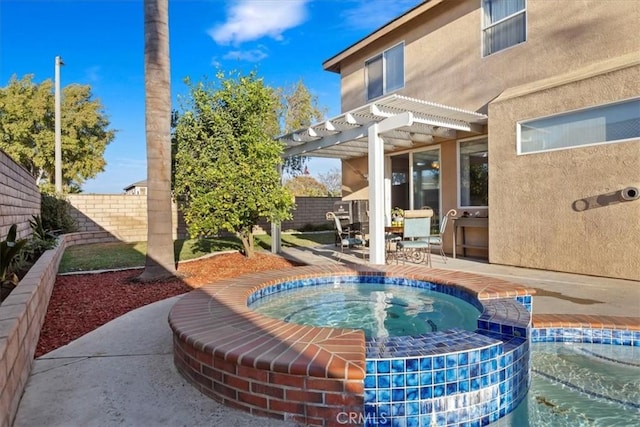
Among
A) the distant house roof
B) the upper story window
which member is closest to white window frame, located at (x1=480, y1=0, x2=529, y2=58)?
the upper story window

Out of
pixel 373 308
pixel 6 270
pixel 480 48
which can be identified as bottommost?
pixel 373 308

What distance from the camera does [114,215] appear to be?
1523cm

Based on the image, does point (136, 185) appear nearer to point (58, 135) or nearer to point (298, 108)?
point (298, 108)

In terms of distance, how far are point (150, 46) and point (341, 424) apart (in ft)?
22.9

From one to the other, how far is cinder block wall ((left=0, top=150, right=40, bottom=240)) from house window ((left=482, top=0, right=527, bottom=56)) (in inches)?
411

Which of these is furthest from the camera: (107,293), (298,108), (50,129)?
(298,108)

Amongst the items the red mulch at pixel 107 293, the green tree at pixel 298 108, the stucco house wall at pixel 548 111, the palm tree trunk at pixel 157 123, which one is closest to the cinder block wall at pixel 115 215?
the red mulch at pixel 107 293

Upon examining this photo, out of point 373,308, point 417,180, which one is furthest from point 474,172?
point 373,308

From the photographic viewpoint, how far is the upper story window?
1178 centimetres

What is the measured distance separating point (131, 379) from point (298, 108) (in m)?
26.0

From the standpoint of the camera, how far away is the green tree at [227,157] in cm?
827

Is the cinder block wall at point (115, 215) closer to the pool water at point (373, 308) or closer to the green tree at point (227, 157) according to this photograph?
the green tree at point (227, 157)

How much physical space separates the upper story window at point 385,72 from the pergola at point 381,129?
2.45m

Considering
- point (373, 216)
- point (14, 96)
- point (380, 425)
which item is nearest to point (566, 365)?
point (380, 425)
